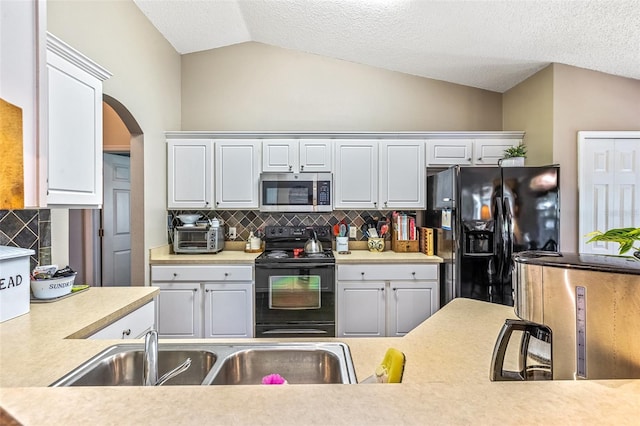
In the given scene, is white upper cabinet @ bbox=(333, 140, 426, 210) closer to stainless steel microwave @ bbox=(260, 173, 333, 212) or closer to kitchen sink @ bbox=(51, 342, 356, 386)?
stainless steel microwave @ bbox=(260, 173, 333, 212)

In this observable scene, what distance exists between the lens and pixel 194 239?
3.32m

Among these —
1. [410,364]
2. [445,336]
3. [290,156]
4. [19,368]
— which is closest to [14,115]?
[19,368]

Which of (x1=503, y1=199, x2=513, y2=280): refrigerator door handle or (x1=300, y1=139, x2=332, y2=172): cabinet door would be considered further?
(x1=300, y1=139, x2=332, y2=172): cabinet door

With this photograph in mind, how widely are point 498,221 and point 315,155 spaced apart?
1.79 metres

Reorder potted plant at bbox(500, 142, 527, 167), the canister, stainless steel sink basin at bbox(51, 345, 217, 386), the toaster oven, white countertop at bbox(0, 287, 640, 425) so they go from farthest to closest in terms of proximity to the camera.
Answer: the toaster oven → potted plant at bbox(500, 142, 527, 167) → the canister → stainless steel sink basin at bbox(51, 345, 217, 386) → white countertop at bbox(0, 287, 640, 425)

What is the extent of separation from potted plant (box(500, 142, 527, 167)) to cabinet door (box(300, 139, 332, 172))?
5.47 feet

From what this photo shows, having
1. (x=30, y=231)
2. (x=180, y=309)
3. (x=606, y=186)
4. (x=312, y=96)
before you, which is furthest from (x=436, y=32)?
(x=180, y=309)

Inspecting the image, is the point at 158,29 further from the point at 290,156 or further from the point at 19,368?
the point at 19,368

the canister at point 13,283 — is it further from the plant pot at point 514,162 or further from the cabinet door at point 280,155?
the plant pot at point 514,162

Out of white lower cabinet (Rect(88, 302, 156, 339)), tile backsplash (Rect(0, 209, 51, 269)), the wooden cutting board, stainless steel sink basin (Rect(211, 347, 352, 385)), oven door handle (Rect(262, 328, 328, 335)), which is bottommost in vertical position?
oven door handle (Rect(262, 328, 328, 335))

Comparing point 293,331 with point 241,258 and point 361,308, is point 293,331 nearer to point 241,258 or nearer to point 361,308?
point 361,308

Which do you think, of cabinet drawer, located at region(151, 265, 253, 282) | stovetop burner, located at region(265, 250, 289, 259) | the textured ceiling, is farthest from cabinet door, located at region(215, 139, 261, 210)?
the textured ceiling

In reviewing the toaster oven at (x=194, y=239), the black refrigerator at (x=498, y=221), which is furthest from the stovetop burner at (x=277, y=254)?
the black refrigerator at (x=498, y=221)

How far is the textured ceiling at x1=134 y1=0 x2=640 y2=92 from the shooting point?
235 cm
